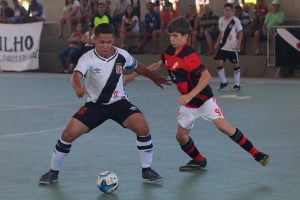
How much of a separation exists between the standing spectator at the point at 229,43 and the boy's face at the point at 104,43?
1168 cm

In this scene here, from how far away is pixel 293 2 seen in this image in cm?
2616

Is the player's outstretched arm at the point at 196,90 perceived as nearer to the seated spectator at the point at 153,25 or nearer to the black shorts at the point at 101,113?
the black shorts at the point at 101,113

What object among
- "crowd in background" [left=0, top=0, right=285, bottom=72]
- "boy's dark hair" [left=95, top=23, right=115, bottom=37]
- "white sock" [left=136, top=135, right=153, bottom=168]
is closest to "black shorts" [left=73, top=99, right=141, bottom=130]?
"white sock" [left=136, top=135, right=153, bottom=168]

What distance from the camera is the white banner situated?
29.2 meters

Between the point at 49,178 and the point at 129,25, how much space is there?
18.8 meters

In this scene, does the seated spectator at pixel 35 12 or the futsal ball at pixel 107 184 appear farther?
the seated spectator at pixel 35 12

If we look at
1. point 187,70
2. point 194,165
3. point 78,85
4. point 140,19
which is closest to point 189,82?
point 187,70

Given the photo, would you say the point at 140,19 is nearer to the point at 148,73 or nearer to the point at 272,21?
the point at 272,21

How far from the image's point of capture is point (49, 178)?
895 centimetres

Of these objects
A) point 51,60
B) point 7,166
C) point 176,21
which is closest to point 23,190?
point 7,166

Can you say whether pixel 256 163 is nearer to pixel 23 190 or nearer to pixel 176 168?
pixel 176 168

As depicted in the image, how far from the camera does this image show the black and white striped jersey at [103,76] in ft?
28.8

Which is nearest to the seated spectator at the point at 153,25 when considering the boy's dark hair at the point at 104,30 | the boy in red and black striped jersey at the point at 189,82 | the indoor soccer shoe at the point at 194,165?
the indoor soccer shoe at the point at 194,165

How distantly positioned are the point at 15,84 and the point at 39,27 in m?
6.64
